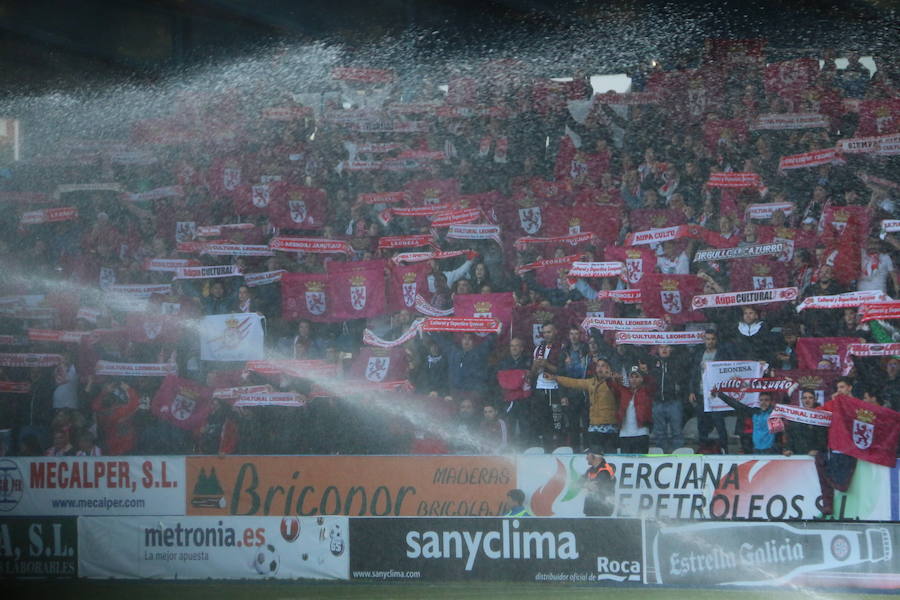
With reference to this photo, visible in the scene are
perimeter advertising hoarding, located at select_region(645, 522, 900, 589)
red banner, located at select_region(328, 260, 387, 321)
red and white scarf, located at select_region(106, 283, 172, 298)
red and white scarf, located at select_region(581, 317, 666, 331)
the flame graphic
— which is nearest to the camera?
perimeter advertising hoarding, located at select_region(645, 522, 900, 589)

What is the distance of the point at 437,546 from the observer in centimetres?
1063

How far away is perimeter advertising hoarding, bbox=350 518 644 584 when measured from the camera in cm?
1030

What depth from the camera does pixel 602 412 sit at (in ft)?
37.7

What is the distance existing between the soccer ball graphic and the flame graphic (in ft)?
8.53

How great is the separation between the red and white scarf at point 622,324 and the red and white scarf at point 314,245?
3.40 metres

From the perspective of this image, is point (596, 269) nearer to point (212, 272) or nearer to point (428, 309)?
point (428, 309)

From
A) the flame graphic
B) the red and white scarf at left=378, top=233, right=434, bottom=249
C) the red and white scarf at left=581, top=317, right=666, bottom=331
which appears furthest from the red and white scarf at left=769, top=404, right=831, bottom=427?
the red and white scarf at left=378, top=233, right=434, bottom=249

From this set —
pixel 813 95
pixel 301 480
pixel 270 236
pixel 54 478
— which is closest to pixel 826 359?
pixel 813 95

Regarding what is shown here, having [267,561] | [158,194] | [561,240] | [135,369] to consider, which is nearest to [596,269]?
[561,240]

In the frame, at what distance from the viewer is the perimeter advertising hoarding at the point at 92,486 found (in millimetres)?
11633

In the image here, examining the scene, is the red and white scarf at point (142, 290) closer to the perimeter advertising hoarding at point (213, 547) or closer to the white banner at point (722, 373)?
the perimeter advertising hoarding at point (213, 547)

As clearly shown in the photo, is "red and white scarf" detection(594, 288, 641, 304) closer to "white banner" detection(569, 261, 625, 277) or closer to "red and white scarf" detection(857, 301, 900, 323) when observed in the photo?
"white banner" detection(569, 261, 625, 277)

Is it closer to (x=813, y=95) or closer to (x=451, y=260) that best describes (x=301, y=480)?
(x=451, y=260)

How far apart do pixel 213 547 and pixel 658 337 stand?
203 inches
